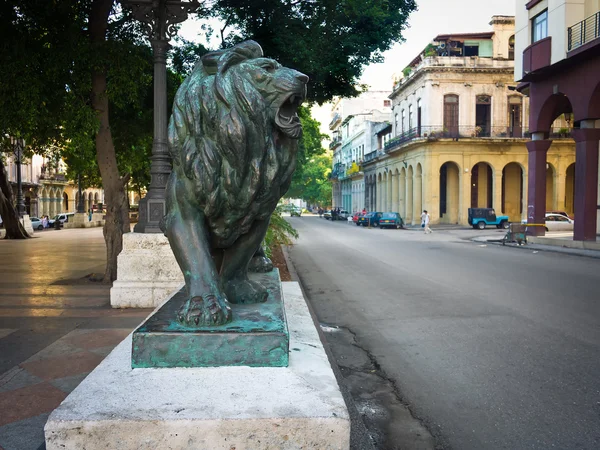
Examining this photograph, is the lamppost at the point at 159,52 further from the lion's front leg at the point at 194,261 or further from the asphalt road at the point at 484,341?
the lion's front leg at the point at 194,261

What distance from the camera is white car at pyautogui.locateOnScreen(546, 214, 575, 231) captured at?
29156mm

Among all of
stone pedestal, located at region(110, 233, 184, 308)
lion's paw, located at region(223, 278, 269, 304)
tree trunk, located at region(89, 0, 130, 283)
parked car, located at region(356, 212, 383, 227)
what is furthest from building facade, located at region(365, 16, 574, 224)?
lion's paw, located at region(223, 278, 269, 304)

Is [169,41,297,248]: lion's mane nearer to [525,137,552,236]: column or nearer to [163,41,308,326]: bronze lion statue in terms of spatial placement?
[163,41,308,326]: bronze lion statue

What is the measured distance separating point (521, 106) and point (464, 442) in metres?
39.9

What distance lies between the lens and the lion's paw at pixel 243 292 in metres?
2.34

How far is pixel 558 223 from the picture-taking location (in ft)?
96.2

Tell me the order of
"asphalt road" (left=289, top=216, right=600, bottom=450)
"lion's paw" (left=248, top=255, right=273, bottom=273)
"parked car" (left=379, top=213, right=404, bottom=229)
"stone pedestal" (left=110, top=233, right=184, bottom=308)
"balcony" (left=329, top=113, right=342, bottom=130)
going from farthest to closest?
"balcony" (left=329, top=113, right=342, bottom=130)
"parked car" (left=379, top=213, right=404, bottom=229)
"stone pedestal" (left=110, top=233, right=184, bottom=308)
"asphalt road" (left=289, top=216, right=600, bottom=450)
"lion's paw" (left=248, top=255, right=273, bottom=273)

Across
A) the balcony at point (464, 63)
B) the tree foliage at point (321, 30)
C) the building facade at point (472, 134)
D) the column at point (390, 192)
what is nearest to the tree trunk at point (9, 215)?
the tree foliage at point (321, 30)

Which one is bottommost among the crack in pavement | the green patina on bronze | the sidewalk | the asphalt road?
the crack in pavement

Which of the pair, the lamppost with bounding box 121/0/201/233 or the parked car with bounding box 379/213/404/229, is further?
the parked car with bounding box 379/213/404/229

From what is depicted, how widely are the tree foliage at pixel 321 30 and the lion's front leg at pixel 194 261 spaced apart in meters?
9.02

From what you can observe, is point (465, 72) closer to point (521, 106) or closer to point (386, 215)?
point (521, 106)

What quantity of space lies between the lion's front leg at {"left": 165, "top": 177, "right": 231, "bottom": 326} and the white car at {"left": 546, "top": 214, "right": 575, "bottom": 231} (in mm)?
30815

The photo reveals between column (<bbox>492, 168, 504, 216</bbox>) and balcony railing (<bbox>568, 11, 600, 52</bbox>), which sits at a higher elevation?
balcony railing (<bbox>568, 11, 600, 52</bbox>)
